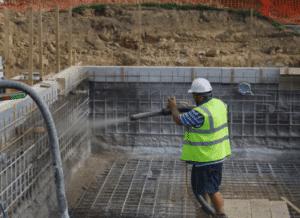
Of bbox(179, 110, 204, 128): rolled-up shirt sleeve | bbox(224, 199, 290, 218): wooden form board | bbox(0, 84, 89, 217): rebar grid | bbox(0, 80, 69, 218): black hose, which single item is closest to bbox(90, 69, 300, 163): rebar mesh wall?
bbox(0, 84, 89, 217): rebar grid

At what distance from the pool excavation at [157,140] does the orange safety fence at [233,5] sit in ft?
25.6

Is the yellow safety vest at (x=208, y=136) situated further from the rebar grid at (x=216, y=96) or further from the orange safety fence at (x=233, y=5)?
the orange safety fence at (x=233, y=5)

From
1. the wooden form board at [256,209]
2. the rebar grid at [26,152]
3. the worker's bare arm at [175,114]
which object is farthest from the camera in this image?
the wooden form board at [256,209]

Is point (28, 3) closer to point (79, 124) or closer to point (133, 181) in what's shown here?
point (79, 124)

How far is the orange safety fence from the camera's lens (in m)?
15.2

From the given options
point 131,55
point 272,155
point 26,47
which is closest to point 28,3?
point 26,47

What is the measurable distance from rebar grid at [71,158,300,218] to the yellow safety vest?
5.12 feet

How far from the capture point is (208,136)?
14.4 ft

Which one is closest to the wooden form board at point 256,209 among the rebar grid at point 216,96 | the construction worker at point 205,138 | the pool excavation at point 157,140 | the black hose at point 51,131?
the pool excavation at point 157,140

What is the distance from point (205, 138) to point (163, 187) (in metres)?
2.69

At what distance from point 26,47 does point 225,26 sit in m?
6.89

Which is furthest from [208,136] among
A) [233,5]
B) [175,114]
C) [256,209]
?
[233,5]

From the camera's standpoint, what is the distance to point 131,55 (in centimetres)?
1348

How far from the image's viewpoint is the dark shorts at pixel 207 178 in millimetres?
4543
